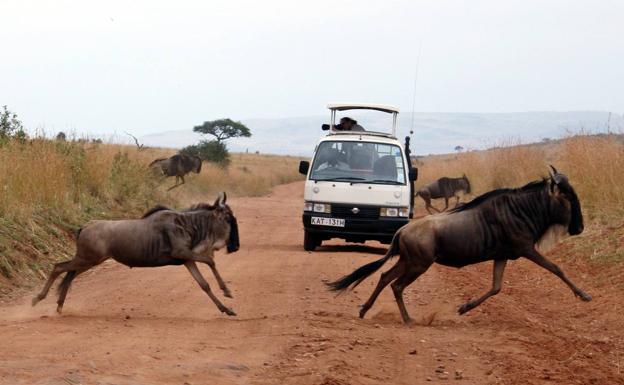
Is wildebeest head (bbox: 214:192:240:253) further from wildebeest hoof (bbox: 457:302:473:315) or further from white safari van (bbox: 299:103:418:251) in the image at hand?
white safari van (bbox: 299:103:418:251)

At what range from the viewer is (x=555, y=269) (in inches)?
418

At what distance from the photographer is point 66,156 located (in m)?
19.3

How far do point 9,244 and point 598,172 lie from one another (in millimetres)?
10316

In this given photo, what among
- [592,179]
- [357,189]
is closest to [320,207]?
[357,189]

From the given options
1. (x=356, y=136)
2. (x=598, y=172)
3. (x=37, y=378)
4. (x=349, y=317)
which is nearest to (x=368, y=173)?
(x=356, y=136)

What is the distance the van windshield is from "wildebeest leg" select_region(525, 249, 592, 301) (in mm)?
6433

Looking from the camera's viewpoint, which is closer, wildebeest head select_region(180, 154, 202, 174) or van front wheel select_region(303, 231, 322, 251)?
van front wheel select_region(303, 231, 322, 251)

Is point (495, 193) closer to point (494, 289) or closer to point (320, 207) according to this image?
point (494, 289)

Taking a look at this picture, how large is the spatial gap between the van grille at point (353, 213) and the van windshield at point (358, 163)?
0.51m

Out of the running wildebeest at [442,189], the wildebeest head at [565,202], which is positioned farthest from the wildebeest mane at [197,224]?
the running wildebeest at [442,189]

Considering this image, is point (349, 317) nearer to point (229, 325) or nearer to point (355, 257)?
point (229, 325)

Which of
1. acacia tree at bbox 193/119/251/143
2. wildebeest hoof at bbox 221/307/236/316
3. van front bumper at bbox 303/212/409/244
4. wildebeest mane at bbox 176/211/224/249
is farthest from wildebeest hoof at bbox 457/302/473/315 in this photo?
acacia tree at bbox 193/119/251/143

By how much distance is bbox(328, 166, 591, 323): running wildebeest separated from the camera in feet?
34.8

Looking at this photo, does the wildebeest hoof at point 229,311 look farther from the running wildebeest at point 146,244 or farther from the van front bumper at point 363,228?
the van front bumper at point 363,228
